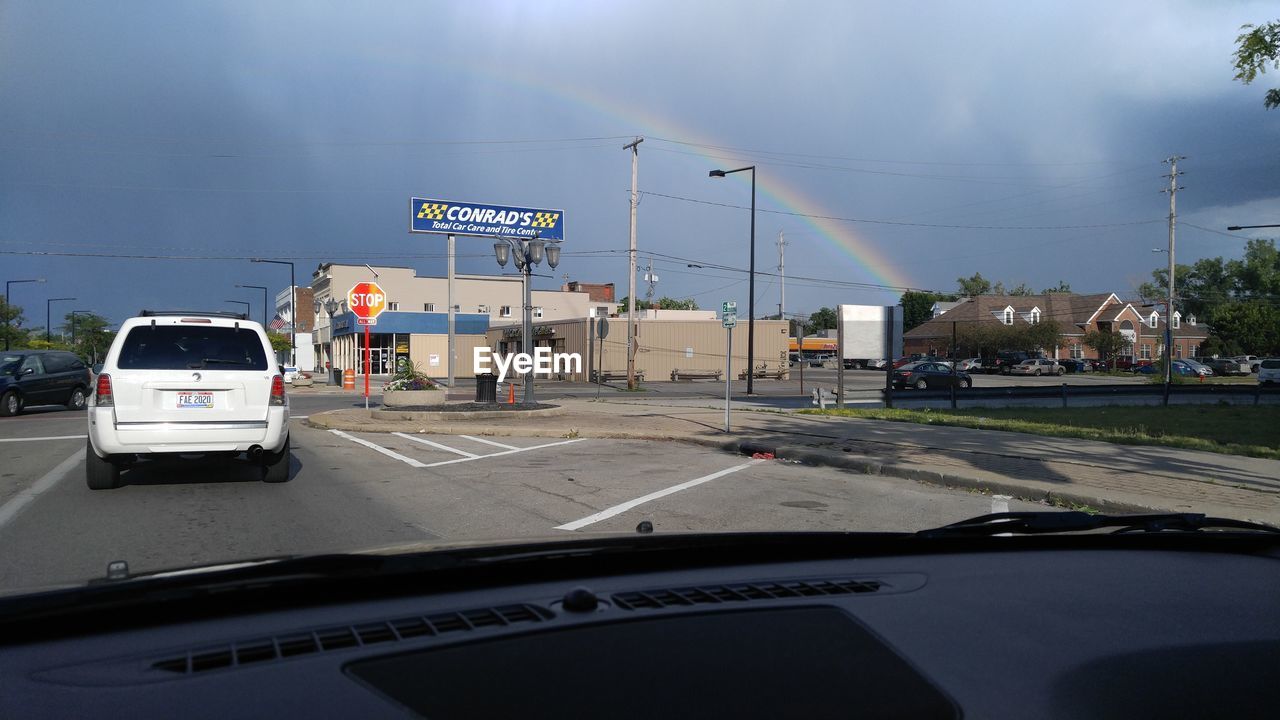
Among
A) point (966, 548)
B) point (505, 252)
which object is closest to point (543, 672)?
point (966, 548)

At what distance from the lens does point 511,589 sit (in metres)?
2.43

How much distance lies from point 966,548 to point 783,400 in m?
27.8

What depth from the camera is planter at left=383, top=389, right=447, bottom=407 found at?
21266 millimetres

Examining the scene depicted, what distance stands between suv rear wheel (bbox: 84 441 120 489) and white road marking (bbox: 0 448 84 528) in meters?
0.55

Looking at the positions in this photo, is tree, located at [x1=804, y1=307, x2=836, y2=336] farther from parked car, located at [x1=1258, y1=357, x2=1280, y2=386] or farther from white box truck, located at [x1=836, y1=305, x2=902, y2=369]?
white box truck, located at [x1=836, y1=305, x2=902, y2=369]

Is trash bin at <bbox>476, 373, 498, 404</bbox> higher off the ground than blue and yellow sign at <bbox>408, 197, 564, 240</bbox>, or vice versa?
blue and yellow sign at <bbox>408, 197, 564, 240</bbox>

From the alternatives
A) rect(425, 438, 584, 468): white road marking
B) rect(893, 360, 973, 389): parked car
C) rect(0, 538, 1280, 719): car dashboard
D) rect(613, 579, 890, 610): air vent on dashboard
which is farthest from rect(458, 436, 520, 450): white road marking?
rect(893, 360, 973, 389): parked car

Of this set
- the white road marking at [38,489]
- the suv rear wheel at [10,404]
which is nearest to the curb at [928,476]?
the white road marking at [38,489]

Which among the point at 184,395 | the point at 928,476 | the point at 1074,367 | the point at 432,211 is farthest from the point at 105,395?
the point at 1074,367

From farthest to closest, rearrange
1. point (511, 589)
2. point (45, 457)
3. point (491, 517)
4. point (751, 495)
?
1. point (45, 457)
2. point (751, 495)
3. point (491, 517)
4. point (511, 589)

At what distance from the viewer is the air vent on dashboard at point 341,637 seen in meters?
1.83

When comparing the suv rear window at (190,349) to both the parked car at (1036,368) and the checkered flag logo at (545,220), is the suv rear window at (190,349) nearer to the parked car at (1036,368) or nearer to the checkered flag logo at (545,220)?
the checkered flag logo at (545,220)

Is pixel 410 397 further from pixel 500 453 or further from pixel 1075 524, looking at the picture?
pixel 1075 524

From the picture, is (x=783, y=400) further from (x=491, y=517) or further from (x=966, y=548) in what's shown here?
(x=966, y=548)
